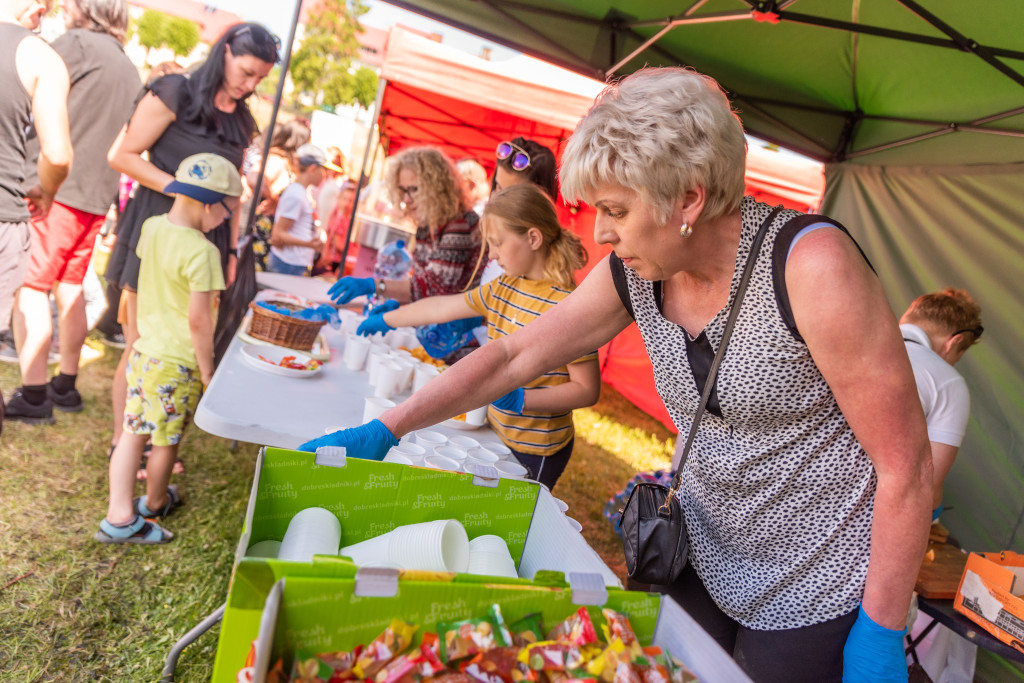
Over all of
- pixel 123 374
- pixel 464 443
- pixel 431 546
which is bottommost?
pixel 123 374

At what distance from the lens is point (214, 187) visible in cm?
272

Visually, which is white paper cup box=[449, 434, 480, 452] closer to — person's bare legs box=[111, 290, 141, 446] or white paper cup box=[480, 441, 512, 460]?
white paper cup box=[480, 441, 512, 460]

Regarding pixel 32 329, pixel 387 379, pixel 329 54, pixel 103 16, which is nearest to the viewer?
pixel 387 379

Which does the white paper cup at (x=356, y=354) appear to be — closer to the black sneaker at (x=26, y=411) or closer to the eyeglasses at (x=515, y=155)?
the eyeglasses at (x=515, y=155)

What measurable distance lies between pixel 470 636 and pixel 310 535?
0.39m

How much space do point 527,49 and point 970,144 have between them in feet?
8.50

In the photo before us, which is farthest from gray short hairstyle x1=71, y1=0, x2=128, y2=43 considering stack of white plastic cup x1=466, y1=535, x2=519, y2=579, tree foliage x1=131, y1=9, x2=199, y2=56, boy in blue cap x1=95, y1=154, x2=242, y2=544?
tree foliage x1=131, y1=9, x2=199, y2=56

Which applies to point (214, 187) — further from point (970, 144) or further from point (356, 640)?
point (970, 144)

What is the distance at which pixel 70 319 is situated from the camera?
3.69 metres

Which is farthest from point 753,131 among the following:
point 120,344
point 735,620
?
point 120,344

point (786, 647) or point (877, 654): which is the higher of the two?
point (877, 654)

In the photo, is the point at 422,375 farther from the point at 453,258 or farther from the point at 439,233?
the point at 439,233

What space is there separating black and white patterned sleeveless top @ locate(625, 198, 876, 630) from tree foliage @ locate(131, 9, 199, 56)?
4989 centimetres

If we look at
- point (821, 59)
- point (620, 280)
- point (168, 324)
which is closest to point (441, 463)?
point (620, 280)
